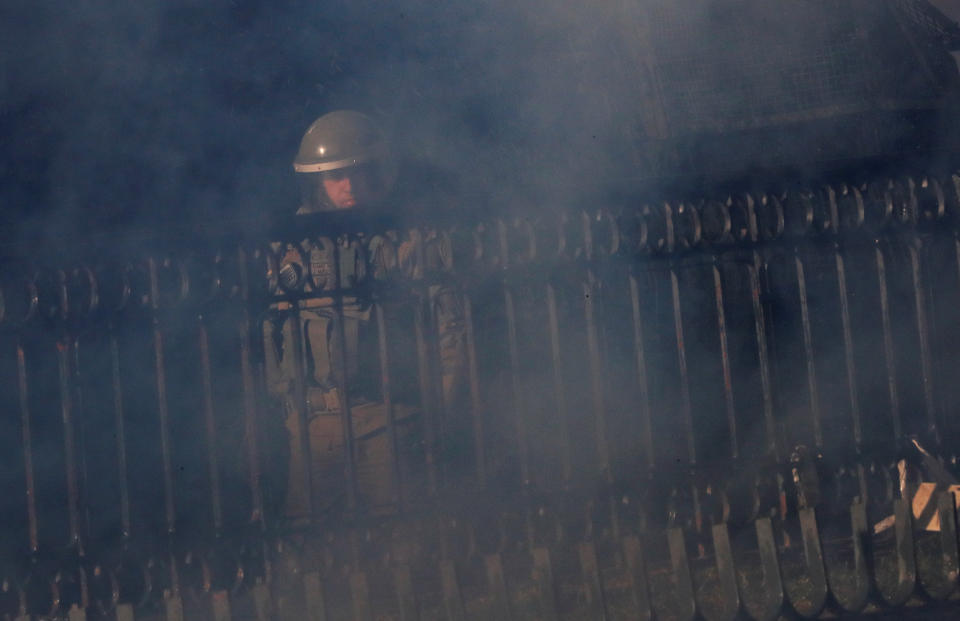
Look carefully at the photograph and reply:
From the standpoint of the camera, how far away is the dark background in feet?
20.9

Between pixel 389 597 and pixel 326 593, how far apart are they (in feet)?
2.00

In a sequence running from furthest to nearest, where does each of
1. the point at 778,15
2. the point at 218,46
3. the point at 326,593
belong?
1. the point at 778,15
2. the point at 218,46
3. the point at 326,593

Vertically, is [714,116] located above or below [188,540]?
above

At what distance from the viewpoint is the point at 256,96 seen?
6.84 meters

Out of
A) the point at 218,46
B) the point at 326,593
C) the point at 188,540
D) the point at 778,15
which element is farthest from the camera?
the point at 778,15

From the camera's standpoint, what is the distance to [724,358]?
12.3 ft

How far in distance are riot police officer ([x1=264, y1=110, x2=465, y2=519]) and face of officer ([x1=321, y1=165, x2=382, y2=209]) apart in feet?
3.93

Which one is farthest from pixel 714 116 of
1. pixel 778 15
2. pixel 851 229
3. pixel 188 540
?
pixel 188 540

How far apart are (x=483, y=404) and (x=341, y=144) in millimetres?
2380

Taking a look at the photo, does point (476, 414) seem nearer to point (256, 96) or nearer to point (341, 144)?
point (341, 144)

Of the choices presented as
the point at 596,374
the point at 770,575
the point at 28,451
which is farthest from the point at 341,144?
the point at 770,575

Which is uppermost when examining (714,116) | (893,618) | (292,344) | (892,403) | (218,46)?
(218,46)

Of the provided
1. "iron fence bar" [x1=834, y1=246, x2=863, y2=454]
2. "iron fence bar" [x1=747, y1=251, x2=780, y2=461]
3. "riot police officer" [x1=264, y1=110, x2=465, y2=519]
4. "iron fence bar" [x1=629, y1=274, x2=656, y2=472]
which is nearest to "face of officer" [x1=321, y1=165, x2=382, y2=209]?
"riot police officer" [x1=264, y1=110, x2=465, y2=519]

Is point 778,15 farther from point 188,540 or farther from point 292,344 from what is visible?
point 188,540
